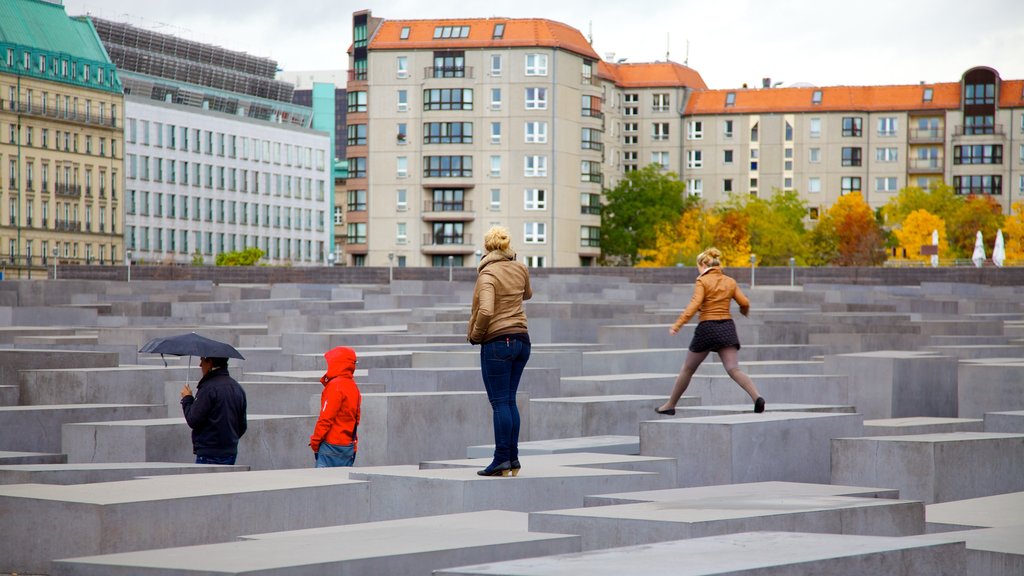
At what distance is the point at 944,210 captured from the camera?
106000mm

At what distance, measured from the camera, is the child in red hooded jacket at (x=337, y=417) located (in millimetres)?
11570

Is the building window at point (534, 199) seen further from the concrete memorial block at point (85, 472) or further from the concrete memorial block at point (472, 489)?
the concrete memorial block at point (472, 489)

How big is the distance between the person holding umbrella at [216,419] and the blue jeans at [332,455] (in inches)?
24.5

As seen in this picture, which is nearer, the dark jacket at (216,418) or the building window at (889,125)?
the dark jacket at (216,418)

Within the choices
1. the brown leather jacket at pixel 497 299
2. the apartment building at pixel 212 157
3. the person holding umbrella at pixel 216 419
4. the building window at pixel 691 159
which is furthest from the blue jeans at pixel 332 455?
the building window at pixel 691 159

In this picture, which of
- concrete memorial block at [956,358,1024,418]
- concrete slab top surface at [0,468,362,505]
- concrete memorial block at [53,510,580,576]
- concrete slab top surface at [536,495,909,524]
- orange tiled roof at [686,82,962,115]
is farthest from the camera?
orange tiled roof at [686,82,962,115]

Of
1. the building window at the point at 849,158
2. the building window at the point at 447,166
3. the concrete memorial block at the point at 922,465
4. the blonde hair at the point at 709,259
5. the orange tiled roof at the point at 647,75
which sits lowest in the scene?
the concrete memorial block at the point at 922,465

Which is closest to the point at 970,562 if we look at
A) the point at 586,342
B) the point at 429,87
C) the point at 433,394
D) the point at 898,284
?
the point at 433,394

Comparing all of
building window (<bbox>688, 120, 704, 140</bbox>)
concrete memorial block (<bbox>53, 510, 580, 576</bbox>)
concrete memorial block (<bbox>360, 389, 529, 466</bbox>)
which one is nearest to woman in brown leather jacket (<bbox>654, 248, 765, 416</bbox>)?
concrete memorial block (<bbox>360, 389, 529, 466</bbox>)

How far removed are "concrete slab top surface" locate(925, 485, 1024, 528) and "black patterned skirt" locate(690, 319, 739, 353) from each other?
14.5 ft

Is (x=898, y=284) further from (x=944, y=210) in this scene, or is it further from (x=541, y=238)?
(x=944, y=210)

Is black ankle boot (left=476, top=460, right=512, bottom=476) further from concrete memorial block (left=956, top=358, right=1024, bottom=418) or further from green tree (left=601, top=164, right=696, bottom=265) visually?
green tree (left=601, top=164, right=696, bottom=265)

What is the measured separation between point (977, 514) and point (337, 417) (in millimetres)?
4468

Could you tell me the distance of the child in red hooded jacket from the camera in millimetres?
11570
